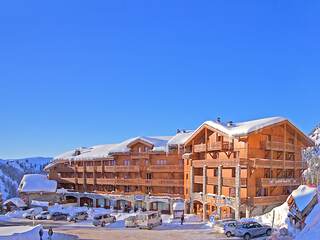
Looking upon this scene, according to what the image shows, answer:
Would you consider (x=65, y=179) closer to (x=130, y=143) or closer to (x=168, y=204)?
(x=130, y=143)

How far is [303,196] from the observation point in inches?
1470

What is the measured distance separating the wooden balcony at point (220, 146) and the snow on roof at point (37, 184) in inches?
1414

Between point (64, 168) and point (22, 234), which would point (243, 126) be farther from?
point (64, 168)

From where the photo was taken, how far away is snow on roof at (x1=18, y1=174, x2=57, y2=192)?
7369cm

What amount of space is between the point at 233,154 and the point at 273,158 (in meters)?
4.78

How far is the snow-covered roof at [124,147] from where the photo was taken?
2459 inches

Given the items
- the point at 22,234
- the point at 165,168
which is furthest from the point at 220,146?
the point at 22,234

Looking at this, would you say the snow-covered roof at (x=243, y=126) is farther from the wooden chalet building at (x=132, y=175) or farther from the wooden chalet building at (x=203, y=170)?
the wooden chalet building at (x=132, y=175)

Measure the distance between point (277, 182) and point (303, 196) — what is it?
9984mm

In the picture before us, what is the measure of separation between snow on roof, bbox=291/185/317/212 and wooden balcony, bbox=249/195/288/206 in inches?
273

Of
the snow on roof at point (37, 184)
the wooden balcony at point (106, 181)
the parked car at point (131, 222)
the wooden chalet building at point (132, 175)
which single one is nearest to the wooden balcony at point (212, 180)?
the wooden chalet building at point (132, 175)

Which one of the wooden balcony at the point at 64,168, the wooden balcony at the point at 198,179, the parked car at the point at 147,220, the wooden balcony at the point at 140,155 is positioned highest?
the wooden balcony at the point at 140,155

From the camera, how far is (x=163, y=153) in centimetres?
6275

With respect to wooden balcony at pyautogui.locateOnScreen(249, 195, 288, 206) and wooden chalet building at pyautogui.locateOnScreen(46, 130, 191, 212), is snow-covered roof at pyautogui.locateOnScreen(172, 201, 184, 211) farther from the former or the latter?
wooden balcony at pyautogui.locateOnScreen(249, 195, 288, 206)
